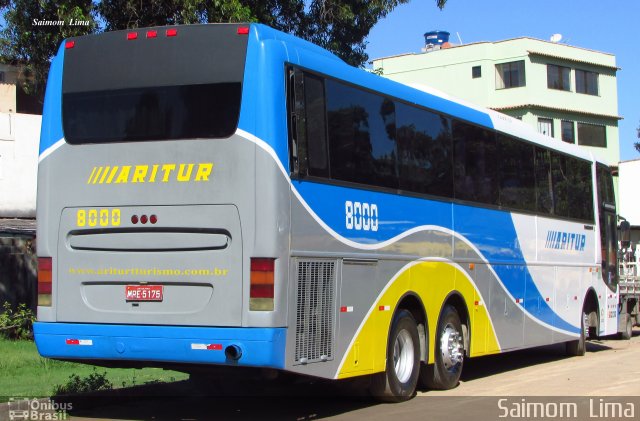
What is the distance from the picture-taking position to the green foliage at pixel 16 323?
648 inches

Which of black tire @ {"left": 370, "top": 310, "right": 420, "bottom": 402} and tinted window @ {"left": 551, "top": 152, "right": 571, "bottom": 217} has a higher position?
tinted window @ {"left": 551, "top": 152, "right": 571, "bottom": 217}

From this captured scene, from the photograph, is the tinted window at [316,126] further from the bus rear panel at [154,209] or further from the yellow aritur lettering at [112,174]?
the yellow aritur lettering at [112,174]

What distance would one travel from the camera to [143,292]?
363 inches

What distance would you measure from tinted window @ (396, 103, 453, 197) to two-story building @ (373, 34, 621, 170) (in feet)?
132

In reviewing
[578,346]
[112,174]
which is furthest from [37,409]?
[578,346]

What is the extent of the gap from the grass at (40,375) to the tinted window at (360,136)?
150 inches

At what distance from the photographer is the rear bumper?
866 cm

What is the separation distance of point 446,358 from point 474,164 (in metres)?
2.88

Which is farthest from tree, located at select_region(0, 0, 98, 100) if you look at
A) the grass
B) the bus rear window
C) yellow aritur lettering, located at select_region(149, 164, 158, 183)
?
yellow aritur lettering, located at select_region(149, 164, 158, 183)

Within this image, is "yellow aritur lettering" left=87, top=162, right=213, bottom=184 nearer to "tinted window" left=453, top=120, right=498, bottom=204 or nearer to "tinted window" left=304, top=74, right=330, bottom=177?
"tinted window" left=304, top=74, right=330, bottom=177

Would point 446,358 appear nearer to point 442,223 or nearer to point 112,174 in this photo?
point 442,223

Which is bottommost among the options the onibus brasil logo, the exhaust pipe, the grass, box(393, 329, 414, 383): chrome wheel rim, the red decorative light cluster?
the onibus brasil logo

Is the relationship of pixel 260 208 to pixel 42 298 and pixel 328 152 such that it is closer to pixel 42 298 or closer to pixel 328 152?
pixel 328 152

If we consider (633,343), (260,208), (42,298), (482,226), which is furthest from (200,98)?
(633,343)
